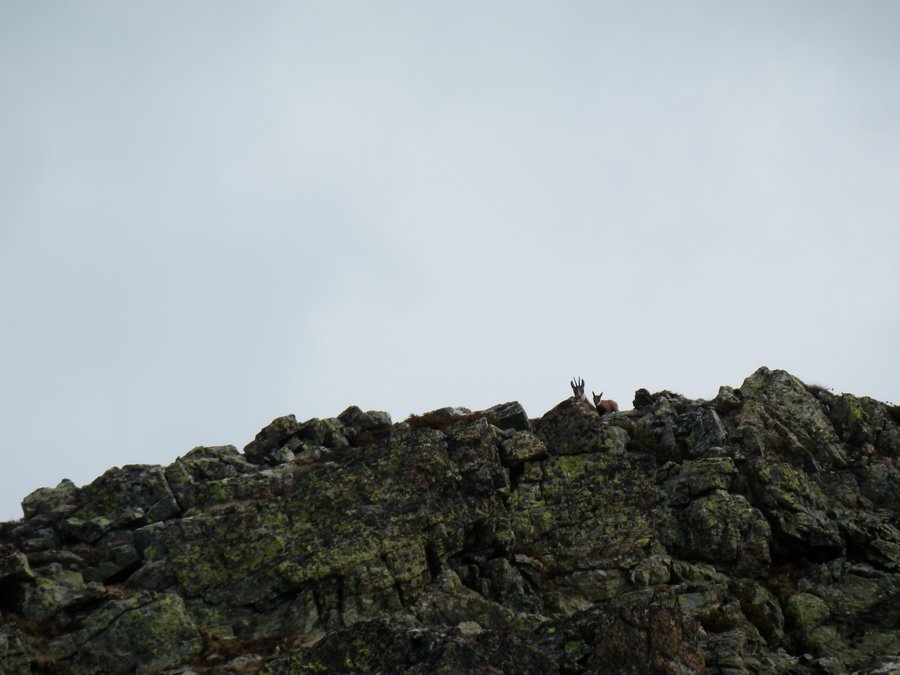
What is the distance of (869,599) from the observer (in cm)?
2638

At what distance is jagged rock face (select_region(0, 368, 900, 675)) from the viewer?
2139 cm

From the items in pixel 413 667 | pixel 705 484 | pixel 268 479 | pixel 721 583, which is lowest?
pixel 413 667

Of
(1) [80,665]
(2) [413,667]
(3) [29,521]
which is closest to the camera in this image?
(2) [413,667]

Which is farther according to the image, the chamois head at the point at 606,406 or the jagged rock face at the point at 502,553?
the chamois head at the point at 606,406

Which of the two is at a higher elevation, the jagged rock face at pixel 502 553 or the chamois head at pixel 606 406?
the chamois head at pixel 606 406

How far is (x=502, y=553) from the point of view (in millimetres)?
30484

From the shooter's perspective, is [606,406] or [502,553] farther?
[606,406]

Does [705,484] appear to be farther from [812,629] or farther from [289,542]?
[289,542]

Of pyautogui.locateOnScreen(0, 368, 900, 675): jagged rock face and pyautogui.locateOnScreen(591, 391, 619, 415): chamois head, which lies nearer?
pyautogui.locateOnScreen(0, 368, 900, 675): jagged rock face

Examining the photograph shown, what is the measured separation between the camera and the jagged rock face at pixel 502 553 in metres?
21.4

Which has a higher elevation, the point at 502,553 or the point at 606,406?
the point at 606,406

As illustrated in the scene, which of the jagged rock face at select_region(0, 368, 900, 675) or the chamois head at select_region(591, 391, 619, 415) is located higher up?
the chamois head at select_region(591, 391, 619, 415)

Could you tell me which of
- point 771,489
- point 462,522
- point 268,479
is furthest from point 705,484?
point 268,479

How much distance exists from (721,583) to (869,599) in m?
5.18
